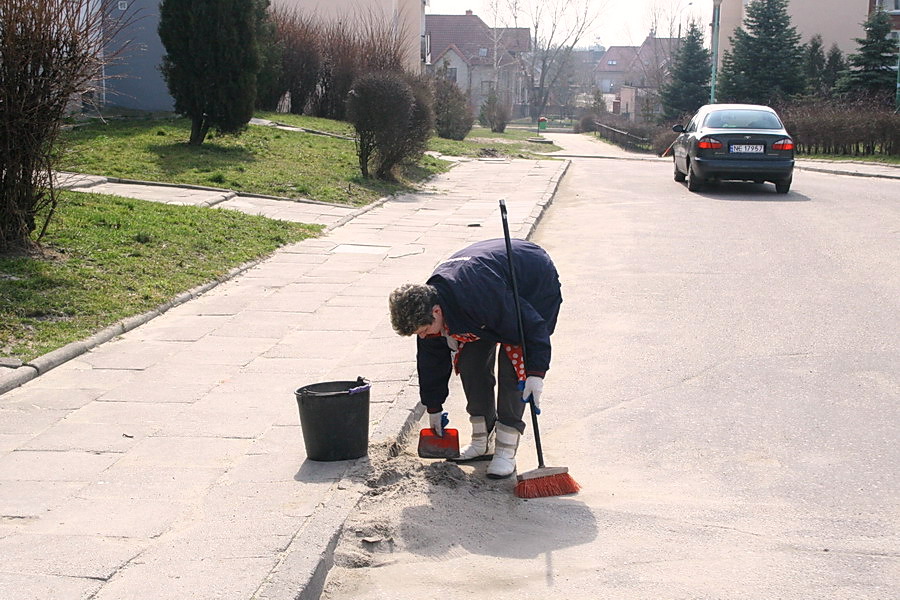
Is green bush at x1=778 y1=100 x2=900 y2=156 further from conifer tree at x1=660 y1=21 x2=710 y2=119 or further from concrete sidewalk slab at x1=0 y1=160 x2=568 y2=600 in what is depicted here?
concrete sidewalk slab at x1=0 y1=160 x2=568 y2=600

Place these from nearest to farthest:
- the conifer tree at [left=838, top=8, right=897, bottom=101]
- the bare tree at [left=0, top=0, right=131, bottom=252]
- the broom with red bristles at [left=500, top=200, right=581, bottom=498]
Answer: the broom with red bristles at [left=500, top=200, right=581, bottom=498] < the bare tree at [left=0, top=0, right=131, bottom=252] < the conifer tree at [left=838, top=8, right=897, bottom=101]

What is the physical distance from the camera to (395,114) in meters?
17.9

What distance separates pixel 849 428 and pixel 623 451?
1.37 metres

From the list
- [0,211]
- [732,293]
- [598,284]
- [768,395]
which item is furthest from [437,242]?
[768,395]

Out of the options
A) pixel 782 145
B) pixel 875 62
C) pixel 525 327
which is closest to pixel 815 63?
pixel 875 62

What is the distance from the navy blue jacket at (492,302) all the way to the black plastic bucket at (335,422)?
0.36 metres

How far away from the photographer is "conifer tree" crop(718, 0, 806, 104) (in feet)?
147

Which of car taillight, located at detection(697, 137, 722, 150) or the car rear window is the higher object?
the car rear window

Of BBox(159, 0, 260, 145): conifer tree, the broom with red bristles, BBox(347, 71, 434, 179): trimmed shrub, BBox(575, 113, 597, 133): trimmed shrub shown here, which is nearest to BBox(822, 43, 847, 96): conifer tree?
BBox(575, 113, 597, 133): trimmed shrub

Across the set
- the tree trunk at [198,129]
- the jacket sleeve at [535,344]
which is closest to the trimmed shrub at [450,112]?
the tree trunk at [198,129]

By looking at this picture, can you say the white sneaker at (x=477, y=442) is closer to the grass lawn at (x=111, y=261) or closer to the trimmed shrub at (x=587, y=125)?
the grass lawn at (x=111, y=261)

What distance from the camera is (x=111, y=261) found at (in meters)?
9.40

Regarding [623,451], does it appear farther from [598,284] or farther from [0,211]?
[0,211]

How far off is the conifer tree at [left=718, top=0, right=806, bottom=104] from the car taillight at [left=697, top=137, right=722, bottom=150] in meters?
28.5
